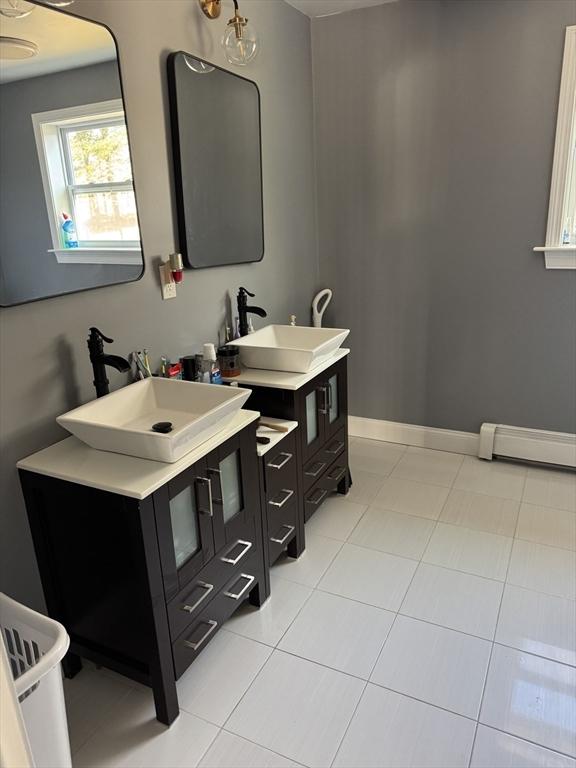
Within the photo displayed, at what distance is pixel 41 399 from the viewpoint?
1670 mm

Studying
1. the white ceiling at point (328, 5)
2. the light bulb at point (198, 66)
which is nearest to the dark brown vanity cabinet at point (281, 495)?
the light bulb at point (198, 66)

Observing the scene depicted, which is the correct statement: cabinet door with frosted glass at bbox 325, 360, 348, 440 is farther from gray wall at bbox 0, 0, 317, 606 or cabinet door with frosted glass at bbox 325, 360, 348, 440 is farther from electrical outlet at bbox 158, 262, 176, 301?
electrical outlet at bbox 158, 262, 176, 301

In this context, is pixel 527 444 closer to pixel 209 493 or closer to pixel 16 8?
pixel 209 493

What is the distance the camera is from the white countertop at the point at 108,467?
4.63 feet

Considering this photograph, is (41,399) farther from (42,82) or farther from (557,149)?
(557,149)

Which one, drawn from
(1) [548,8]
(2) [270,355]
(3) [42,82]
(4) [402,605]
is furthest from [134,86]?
(4) [402,605]

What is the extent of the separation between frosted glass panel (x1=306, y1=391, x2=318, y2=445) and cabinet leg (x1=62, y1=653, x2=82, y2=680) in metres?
1.18

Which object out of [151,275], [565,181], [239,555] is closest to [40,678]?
[239,555]

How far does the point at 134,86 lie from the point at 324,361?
128cm

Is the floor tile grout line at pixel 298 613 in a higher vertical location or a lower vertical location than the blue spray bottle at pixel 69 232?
lower

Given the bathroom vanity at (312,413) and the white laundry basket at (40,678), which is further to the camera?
the bathroom vanity at (312,413)

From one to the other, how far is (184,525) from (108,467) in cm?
A: 28

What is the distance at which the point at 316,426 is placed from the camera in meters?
2.46

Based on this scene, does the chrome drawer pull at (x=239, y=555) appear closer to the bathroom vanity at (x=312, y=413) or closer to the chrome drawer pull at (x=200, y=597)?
the chrome drawer pull at (x=200, y=597)
